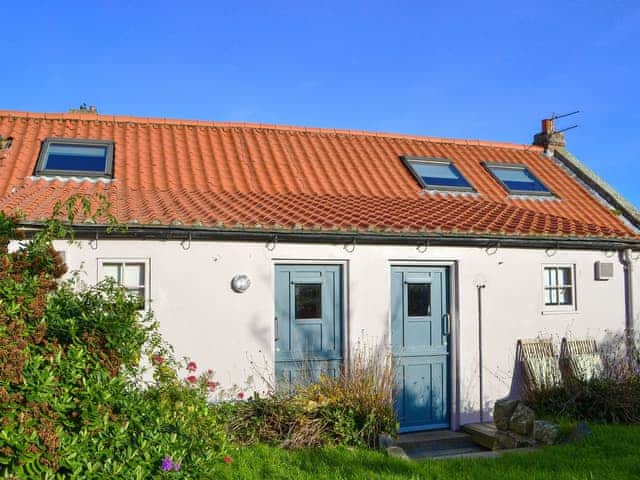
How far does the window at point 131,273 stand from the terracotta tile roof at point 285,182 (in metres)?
0.64

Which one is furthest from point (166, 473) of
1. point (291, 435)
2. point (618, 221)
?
point (618, 221)

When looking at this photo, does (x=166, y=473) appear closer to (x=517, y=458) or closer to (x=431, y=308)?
(x=517, y=458)

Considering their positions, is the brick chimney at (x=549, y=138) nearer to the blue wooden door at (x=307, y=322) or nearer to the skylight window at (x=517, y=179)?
the skylight window at (x=517, y=179)

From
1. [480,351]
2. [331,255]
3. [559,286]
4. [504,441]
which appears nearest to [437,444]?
[504,441]

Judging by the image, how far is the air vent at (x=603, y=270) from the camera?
10.7 m

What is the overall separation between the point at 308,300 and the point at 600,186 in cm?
797

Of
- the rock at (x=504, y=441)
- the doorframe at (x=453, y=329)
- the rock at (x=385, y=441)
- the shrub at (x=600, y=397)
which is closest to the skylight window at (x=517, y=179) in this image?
the doorframe at (x=453, y=329)

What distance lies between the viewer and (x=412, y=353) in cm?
968

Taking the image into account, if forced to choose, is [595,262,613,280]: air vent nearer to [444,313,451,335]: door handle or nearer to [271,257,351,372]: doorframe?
[444,313,451,335]: door handle

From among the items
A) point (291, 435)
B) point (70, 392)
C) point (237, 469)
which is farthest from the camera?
point (291, 435)

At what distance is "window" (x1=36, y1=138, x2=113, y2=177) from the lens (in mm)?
10609

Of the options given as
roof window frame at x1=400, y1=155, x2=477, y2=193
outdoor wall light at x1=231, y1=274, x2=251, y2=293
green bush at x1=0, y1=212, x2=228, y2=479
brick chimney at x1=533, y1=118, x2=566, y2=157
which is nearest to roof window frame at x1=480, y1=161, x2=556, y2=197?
roof window frame at x1=400, y1=155, x2=477, y2=193

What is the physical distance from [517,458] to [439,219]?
393cm

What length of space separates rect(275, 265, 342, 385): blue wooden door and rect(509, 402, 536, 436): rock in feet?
8.06
